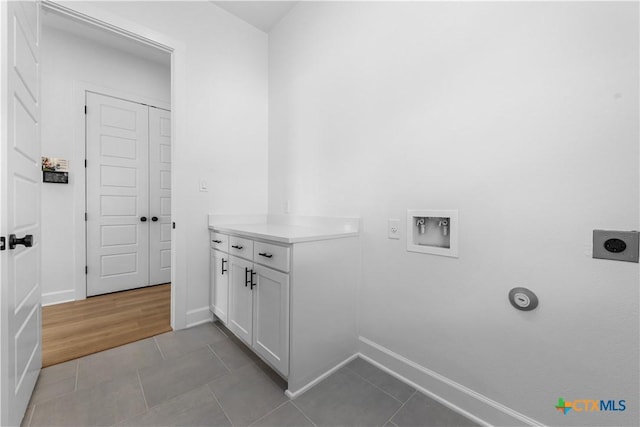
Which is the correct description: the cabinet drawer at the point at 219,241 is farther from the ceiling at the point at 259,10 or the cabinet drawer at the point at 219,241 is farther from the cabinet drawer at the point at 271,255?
the ceiling at the point at 259,10

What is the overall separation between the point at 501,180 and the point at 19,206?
2272 millimetres

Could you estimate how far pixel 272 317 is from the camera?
156 cm

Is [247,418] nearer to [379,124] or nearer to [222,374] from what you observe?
[222,374]

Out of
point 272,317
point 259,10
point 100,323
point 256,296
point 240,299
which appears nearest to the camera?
point 272,317

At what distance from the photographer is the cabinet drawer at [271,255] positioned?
1477 millimetres

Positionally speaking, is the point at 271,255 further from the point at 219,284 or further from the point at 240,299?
the point at 219,284

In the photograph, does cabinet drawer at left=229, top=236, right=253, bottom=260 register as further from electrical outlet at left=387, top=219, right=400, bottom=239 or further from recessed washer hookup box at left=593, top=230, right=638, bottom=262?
recessed washer hookup box at left=593, top=230, right=638, bottom=262

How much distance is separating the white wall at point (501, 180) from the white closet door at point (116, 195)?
109 inches

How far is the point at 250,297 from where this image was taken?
5.81 ft

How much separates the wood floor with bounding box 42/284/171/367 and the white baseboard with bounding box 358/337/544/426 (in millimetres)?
1757

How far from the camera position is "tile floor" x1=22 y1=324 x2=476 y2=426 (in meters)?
1.28

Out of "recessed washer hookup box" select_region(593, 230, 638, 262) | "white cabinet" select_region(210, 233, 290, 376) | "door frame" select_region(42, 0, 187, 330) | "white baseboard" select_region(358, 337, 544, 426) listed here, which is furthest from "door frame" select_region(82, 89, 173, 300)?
"recessed washer hookup box" select_region(593, 230, 638, 262)

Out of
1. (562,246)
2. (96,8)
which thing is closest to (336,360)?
(562,246)

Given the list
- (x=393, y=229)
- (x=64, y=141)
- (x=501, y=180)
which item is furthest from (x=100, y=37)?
(x=501, y=180)
